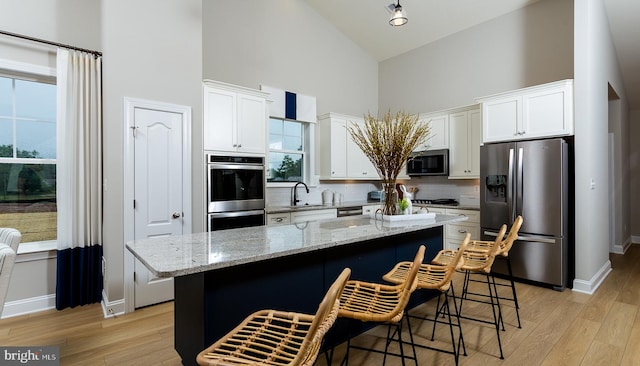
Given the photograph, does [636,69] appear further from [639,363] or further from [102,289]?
[102,289]

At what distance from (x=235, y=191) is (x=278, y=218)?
2.41 feet

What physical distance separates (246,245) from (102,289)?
2452mm

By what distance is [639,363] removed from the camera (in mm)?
2244

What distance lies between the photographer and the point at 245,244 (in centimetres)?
191

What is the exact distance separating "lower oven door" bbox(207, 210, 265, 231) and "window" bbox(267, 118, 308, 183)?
1068mm

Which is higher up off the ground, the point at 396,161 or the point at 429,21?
the point at 429,21

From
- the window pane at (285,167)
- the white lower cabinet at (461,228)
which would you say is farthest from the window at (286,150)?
the white lower cabinet at (461,228)

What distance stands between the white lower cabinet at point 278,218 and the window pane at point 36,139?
7.91 feet

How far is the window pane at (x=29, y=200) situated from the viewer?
3.18 metres

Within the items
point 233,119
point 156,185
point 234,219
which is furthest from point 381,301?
point 233,119

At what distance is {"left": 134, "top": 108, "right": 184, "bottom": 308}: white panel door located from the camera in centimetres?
322

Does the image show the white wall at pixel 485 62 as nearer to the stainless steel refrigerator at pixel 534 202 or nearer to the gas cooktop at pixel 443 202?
the stainless steel refrigerator at pixel 534 202

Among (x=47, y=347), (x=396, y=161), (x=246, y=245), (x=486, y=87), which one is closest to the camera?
(x=246, y=245)

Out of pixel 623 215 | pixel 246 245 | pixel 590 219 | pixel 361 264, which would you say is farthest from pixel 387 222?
pixel 623 215
